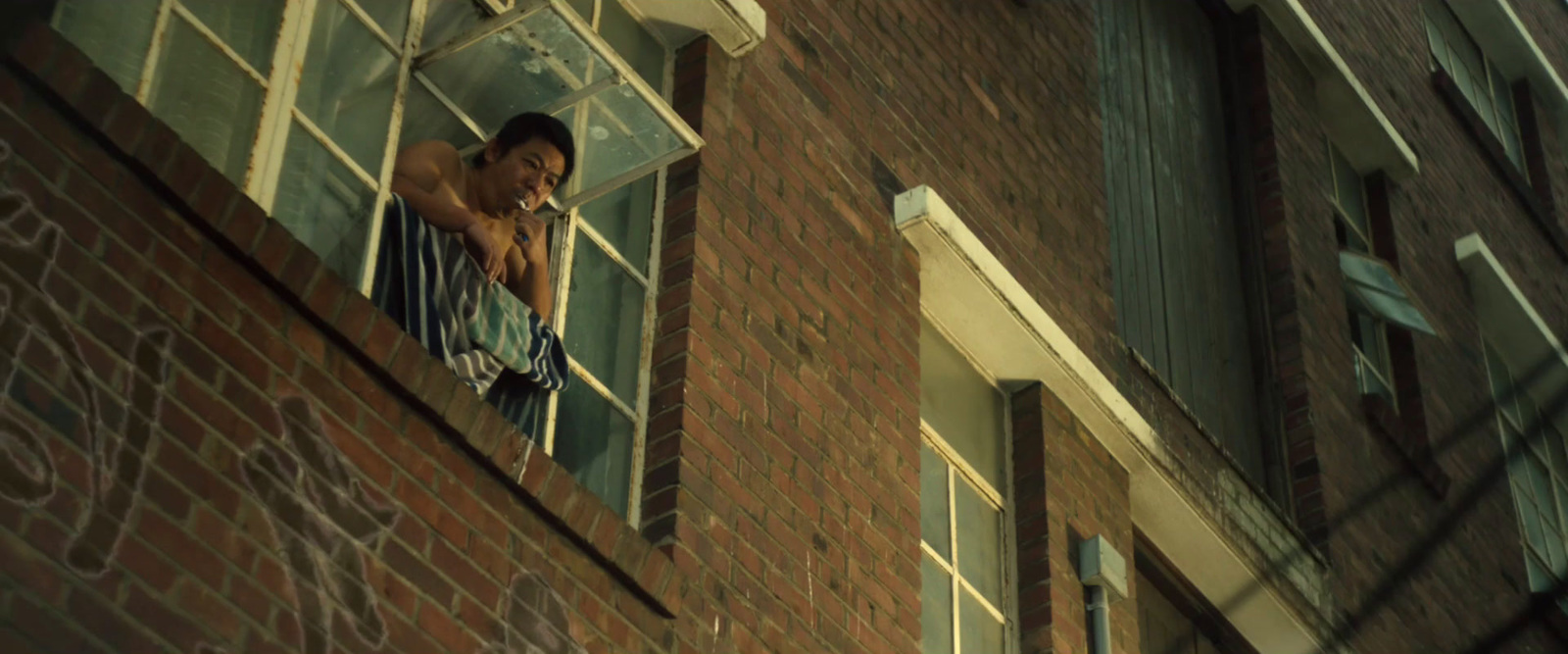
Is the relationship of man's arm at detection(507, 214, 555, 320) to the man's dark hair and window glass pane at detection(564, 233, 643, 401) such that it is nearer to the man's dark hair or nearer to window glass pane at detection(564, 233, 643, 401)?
the man's dark hair

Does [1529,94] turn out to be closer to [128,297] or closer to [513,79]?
[513,79]

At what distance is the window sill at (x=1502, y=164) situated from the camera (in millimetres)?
15039

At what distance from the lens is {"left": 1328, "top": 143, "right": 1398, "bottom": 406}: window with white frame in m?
12.1

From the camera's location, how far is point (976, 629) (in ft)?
25.8

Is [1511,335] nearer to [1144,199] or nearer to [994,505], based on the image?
[1144,199]

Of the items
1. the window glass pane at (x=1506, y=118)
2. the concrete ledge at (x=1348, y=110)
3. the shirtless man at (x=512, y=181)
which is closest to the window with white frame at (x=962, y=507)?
the shirtless man at (x=512, y=181)

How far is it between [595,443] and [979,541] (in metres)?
2.16

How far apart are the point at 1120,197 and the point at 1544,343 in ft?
14.9

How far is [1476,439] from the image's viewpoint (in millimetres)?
12523

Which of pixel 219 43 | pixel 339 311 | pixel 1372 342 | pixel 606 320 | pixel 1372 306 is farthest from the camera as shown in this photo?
pixel 1372 342

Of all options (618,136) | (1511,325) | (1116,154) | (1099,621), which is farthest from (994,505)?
(1511,325)

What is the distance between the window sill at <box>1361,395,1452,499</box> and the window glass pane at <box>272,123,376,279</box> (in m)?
6.89

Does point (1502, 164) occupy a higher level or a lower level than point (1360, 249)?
higher

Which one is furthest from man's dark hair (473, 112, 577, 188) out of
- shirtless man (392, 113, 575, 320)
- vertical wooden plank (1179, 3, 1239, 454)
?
vertical wooden plank (1179, 3, 1239, 454)
